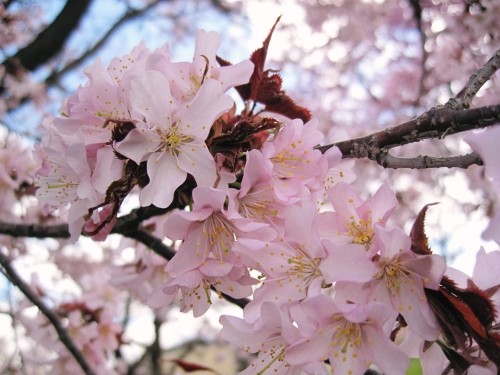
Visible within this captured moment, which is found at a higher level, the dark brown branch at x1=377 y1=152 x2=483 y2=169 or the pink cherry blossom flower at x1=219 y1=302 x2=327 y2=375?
the dark brown branch at x1=377 y1=152 x2=483 y2=169

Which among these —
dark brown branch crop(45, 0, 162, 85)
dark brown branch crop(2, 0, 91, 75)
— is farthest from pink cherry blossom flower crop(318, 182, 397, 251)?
dark brown branch crop(45, 0, 162, 85)

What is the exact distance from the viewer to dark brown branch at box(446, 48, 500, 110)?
0.85 meters

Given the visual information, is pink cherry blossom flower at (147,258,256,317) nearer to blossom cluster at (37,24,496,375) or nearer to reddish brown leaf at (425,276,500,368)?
blossom cluster at (37,24,496,375)

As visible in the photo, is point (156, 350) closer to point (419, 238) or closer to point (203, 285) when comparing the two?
point (203, 285)

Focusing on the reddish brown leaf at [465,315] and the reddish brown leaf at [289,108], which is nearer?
the reddish brown leaf at [465,315]

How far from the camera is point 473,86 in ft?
Result: 2.99

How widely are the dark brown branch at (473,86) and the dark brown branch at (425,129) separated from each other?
0.03m

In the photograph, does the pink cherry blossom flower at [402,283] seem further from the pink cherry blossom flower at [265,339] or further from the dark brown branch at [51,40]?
the dark brown branch at [51,40]

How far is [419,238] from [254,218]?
0.32 meters

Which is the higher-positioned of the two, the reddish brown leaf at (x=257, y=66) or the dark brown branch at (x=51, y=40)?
the reddish brown leaf at (x=257, y=66)

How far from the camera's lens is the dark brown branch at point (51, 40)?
396cm

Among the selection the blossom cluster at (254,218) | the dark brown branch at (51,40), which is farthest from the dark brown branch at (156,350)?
the blossom cluster at (254,218)

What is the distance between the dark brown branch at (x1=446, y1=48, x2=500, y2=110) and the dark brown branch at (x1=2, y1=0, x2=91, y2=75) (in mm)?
3617

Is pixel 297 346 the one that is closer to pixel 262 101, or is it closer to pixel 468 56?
pixel 262 101
